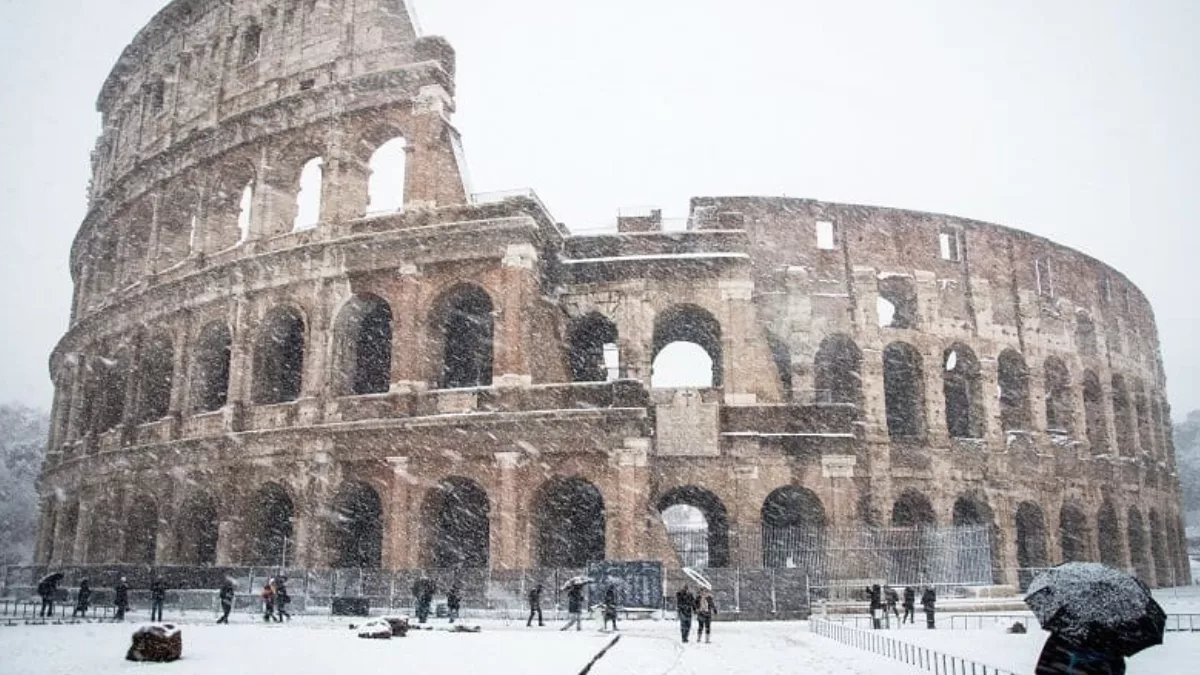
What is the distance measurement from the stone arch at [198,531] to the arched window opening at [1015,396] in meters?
23.1

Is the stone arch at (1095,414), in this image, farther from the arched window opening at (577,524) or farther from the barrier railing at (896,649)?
the barrier railing at (896,649)

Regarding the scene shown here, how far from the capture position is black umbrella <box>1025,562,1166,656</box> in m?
3.18

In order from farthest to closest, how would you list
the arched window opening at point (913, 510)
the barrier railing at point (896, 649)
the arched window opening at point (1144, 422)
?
the arched window opening at point (1144, 422)
the arched window opening at point (913, 510)
the barrier railing at point (896, 649)

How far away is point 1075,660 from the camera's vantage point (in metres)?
3.15

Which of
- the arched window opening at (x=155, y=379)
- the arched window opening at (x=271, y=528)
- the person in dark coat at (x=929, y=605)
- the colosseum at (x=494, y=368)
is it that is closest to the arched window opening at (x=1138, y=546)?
the colosseum at (x=494, y=368)

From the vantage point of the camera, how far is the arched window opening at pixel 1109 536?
28062 millimetres

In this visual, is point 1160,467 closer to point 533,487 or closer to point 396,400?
point 533,487

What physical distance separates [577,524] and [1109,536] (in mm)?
18311

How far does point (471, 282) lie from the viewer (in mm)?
20766

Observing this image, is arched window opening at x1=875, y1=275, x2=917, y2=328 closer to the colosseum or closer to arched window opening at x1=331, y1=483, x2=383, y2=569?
the colosseum

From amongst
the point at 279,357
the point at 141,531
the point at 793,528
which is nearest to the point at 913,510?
the point at 793,528

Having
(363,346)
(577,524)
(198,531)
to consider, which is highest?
(363,346)

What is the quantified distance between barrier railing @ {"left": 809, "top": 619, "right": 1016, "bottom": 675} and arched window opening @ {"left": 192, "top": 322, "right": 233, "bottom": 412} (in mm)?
16716

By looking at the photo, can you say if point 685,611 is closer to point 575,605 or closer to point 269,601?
point 575,605
